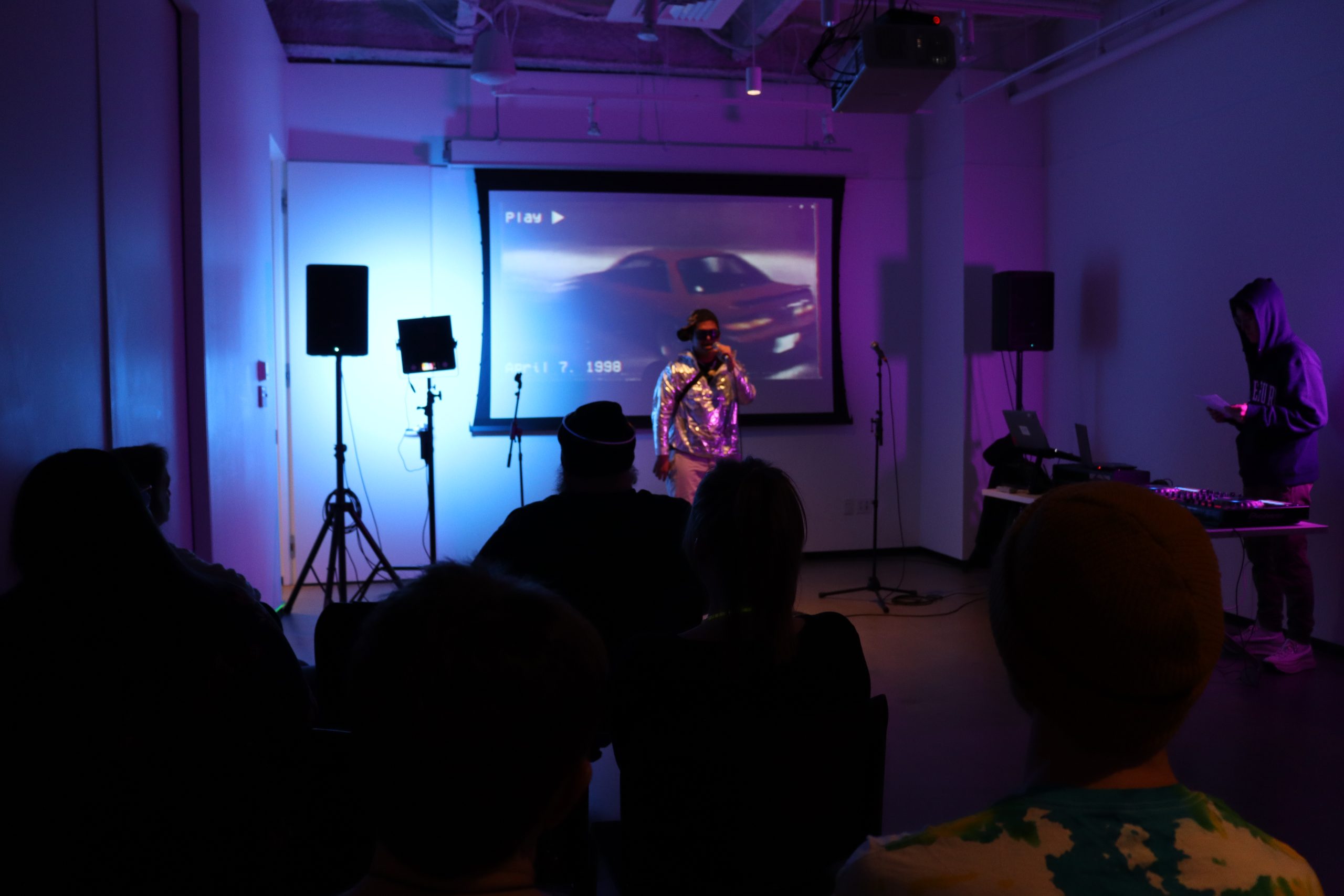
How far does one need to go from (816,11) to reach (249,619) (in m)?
6.43

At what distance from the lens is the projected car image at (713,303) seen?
689 centimetres

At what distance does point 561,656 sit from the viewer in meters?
0.77

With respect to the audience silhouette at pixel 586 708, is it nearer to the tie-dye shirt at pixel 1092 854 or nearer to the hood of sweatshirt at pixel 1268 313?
the tie-dye shirt at pixel 1092 854

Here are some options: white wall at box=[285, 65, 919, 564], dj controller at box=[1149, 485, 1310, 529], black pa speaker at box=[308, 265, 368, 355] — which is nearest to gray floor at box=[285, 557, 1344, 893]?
dj controller at box=[1149, 485, 1310, 529]

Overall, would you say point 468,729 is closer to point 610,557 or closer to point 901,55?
point 610,557

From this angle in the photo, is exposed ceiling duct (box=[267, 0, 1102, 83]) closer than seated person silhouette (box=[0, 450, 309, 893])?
No

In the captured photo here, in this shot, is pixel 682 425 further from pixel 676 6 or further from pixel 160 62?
pixel 160 62

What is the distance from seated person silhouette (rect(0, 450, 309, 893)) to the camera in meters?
1.39

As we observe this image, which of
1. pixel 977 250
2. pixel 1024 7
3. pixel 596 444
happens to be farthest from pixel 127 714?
pixel 977 250

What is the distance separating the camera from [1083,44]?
539 centimetres

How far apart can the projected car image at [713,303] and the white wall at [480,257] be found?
0.41 meters

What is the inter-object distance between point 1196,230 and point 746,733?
509 cm

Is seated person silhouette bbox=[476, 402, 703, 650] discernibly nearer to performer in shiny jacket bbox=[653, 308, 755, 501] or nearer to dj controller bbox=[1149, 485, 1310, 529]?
dj controller bbox=[1149, 485, 1310, 529]

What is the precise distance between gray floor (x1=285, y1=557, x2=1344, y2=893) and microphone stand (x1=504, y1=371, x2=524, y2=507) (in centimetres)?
175
